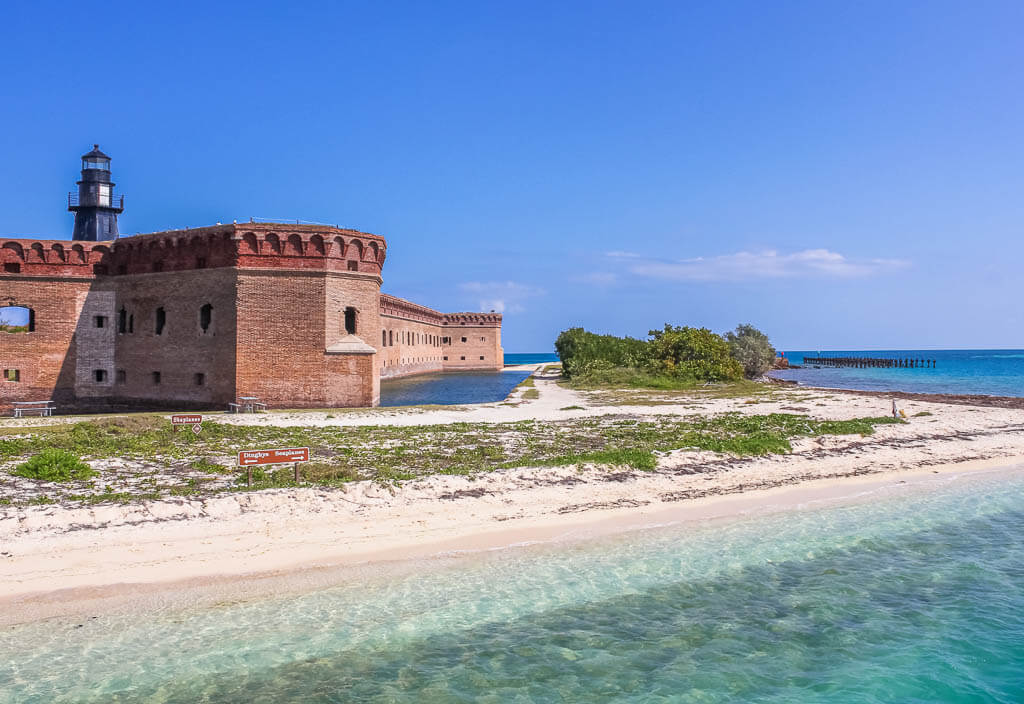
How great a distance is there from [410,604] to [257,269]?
→ 20436 mm

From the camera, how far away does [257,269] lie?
2556cm

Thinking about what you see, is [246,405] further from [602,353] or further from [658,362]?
[602,353]

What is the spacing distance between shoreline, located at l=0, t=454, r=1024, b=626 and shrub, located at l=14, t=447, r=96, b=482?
4.69m

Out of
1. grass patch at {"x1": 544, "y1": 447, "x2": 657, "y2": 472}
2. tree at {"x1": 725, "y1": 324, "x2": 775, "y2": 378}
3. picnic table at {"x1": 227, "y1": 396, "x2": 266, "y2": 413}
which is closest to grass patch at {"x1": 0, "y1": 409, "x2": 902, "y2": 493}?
grass patch at {"x1": 544, "y1": 447, "x2": 657, "y2": 472}

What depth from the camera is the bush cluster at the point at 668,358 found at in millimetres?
41188

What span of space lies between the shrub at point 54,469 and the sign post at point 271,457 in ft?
10.6

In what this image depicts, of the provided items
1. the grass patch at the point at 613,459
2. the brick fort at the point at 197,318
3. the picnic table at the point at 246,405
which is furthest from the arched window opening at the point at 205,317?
the grass patch at the point at 613,459

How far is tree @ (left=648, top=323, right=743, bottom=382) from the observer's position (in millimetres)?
41188

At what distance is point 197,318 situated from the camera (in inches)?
1052

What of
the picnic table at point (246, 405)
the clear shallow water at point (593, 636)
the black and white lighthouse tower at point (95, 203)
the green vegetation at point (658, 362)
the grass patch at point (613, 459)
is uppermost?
the black and white lighthouse tower at point (95, 203)

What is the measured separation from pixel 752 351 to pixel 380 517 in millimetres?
48507

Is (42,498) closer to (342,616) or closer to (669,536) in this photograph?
(342,616)

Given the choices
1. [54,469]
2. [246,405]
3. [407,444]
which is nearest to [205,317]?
[246,405]

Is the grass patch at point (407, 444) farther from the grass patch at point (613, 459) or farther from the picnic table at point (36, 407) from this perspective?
the picnic table at point (36, 407)
